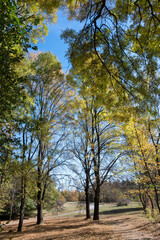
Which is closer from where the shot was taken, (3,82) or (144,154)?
(3,82)

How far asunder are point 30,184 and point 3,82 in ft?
19.2

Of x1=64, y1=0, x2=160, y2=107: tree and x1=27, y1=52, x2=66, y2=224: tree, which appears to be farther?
x1=27, y1=52, x2=66, y2=224: tree

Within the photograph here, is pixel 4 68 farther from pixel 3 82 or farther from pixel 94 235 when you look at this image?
pixel 94 235

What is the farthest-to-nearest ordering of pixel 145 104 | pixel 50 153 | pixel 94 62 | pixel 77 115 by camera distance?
pixel 77 115, pixel 50 153, pixel 94 62, pixel 145 104

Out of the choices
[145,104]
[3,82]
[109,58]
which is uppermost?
[109,58]

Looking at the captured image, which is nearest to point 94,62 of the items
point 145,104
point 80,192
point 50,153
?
point 145,104

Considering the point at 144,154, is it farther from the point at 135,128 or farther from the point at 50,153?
the point at 50,153

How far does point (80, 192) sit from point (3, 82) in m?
12.6

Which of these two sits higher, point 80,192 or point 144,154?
point 144,154

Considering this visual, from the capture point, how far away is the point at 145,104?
3.70 m

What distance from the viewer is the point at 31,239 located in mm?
7309

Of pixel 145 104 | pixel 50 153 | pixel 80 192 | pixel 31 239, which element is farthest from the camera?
pixel 80 192

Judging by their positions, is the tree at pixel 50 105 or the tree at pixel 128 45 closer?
the tree at pixel 128 45

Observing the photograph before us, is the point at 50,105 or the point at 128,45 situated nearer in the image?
the point at 128,45
